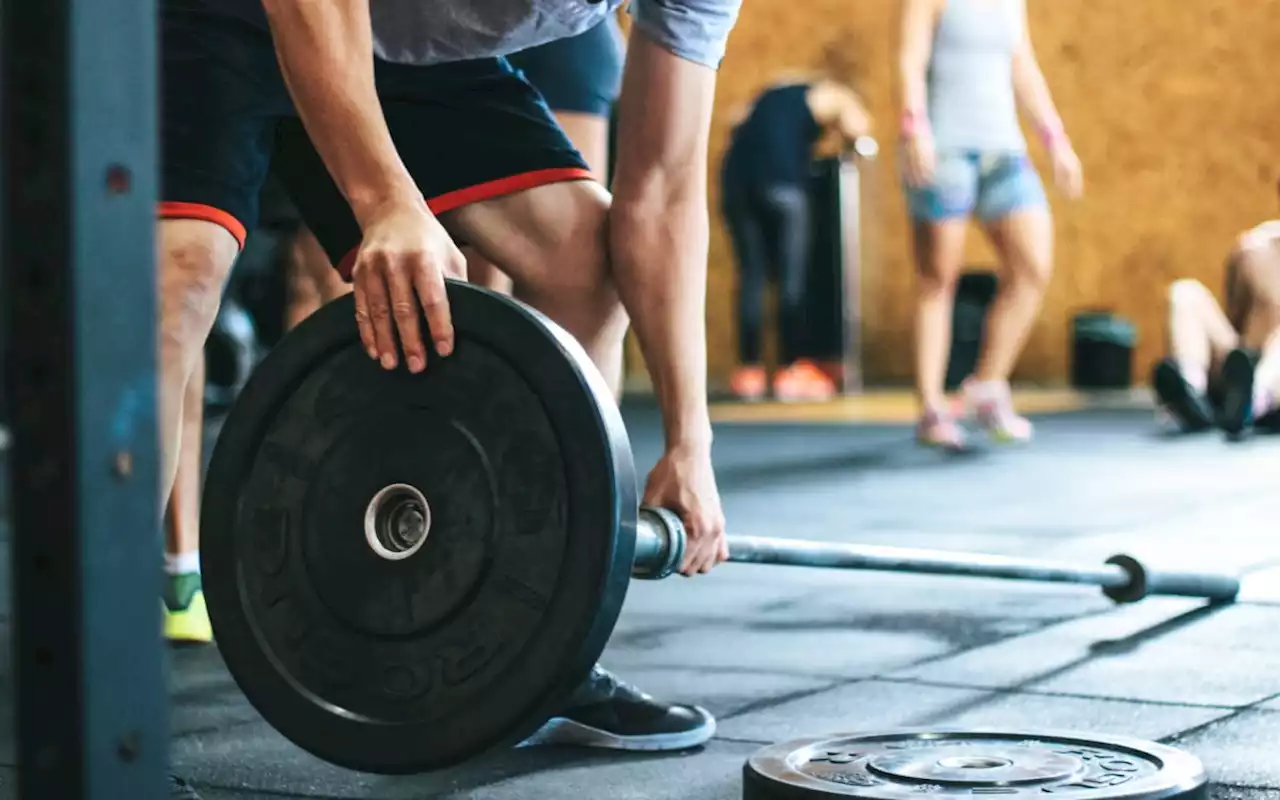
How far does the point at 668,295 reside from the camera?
177cm

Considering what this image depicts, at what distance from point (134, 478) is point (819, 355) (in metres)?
7.82

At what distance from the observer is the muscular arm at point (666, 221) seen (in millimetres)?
1758

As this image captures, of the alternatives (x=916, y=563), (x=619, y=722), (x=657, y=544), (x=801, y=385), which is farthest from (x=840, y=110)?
(x=657, y=544)

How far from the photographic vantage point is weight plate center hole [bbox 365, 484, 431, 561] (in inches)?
52.6

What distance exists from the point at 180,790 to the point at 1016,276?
3.92 meters

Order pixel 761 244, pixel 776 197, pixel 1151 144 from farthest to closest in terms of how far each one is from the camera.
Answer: pixel 1151 144 → pixel 761 244 → pixel 776 197

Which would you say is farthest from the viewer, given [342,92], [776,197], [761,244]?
[761,244]

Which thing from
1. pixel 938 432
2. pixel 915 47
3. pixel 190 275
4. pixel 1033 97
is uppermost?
pixel 915 47

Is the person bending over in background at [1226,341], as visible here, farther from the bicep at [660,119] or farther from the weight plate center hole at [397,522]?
the weight plate center hole at [397,522]

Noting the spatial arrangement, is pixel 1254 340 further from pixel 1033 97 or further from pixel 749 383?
pixel 749 383

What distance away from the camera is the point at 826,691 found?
1.97 m

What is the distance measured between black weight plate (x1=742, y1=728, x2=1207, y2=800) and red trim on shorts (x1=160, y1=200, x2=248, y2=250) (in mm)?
698

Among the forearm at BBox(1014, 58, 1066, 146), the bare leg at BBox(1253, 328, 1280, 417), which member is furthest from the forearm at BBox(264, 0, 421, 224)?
the bare leg at BBox(1253, 328, 1280, 417)

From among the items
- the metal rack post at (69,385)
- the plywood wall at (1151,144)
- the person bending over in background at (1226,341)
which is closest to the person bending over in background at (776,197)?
the plywood wall at (1151,144)
